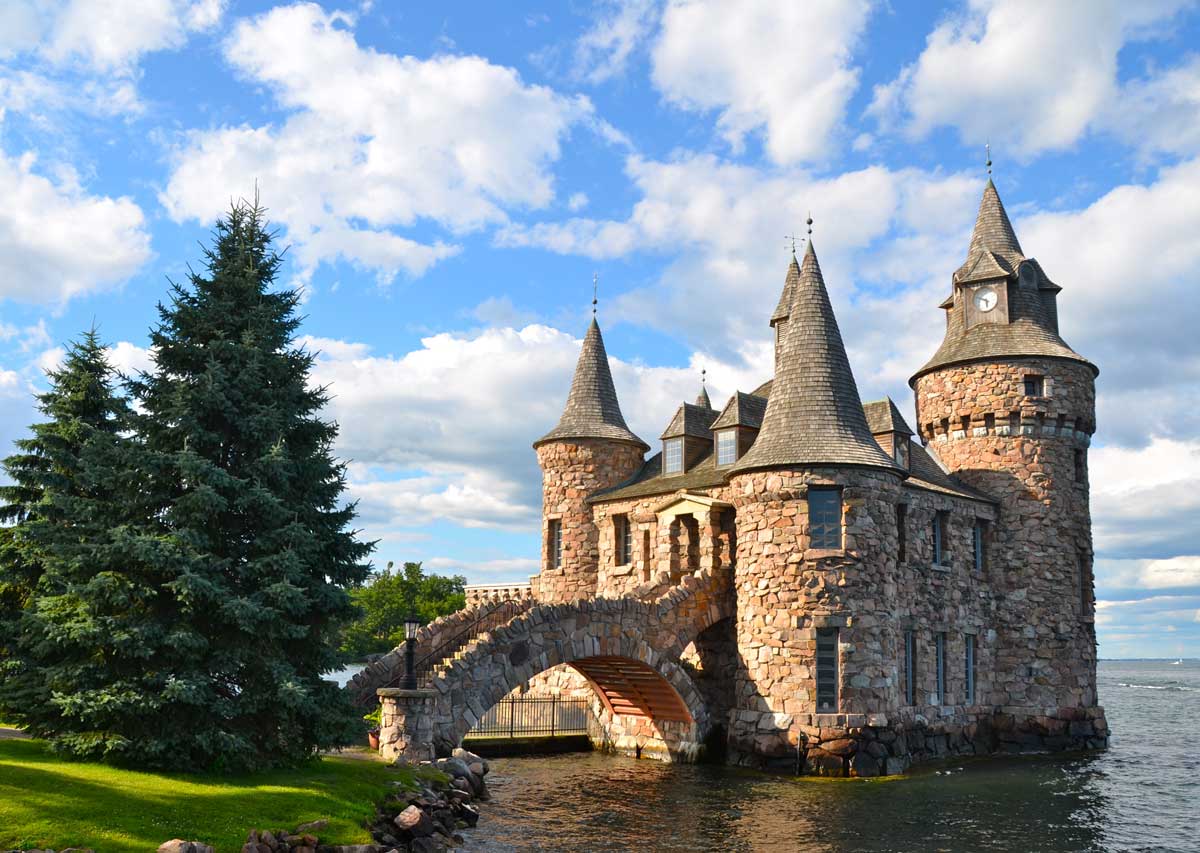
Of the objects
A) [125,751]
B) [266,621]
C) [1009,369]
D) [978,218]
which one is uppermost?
[978,218]

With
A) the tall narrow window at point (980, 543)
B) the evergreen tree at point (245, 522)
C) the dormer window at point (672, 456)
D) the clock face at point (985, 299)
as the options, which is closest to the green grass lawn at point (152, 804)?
the evergreen tree at point (245, 522)

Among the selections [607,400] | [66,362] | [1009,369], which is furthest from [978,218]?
[66,362]

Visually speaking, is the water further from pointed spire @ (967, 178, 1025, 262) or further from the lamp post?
pointed spire @ (967, 178, 1025, 262)

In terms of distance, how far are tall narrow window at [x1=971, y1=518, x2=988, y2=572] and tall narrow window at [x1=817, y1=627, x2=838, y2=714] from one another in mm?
9056

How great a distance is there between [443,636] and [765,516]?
10955 millimetres

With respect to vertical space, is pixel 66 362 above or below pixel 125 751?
above

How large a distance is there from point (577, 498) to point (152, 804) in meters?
24.3

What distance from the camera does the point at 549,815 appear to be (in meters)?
22.0

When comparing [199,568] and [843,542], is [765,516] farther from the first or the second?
[199,568]

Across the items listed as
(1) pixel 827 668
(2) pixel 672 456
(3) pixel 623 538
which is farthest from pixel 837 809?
(2) pixel 672 456

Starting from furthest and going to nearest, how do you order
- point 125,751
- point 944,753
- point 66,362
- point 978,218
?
point 978,218 < point 944,753 < point 66,362 < point 125,751

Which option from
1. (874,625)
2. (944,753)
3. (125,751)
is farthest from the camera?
(944,753)

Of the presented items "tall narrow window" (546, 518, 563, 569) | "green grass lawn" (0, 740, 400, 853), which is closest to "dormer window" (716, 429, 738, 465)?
"tall narrow window" (546, 518, 563, 569)

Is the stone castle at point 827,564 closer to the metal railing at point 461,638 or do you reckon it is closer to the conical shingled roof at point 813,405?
the conical shingled roof at point 813,405
